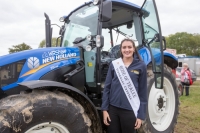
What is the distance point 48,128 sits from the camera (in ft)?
7.51

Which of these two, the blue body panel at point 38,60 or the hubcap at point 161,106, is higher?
the blue body panel at point 38,60

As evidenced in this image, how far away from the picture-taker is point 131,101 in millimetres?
2418

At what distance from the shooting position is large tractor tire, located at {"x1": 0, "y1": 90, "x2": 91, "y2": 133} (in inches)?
80.0

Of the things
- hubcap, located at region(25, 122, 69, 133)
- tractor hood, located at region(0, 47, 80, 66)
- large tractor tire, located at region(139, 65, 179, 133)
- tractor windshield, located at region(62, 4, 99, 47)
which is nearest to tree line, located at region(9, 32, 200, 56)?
large tractor tire, located at region(139, 65, 179, 133)

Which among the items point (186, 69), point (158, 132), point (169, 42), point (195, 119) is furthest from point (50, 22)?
point (169, 42)

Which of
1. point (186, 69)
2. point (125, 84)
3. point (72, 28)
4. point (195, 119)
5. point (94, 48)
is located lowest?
point (195, 119)

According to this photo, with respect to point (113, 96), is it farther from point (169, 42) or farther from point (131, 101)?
point (169, 42)

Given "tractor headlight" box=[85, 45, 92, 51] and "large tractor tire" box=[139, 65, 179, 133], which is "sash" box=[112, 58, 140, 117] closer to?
"tractor headlight" box=[85, 45, 92, 51]

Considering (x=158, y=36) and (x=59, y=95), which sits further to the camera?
(x=158, y=36)

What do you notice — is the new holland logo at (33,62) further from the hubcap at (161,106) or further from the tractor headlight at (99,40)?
the hubcap at (161,106)

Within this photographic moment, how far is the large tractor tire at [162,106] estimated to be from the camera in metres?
3.66

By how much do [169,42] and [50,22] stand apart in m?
56.3

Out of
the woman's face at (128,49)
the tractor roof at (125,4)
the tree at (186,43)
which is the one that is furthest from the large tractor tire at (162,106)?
the tree at (186,43)

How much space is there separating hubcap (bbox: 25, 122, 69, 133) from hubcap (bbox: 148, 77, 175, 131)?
187 centimetres
